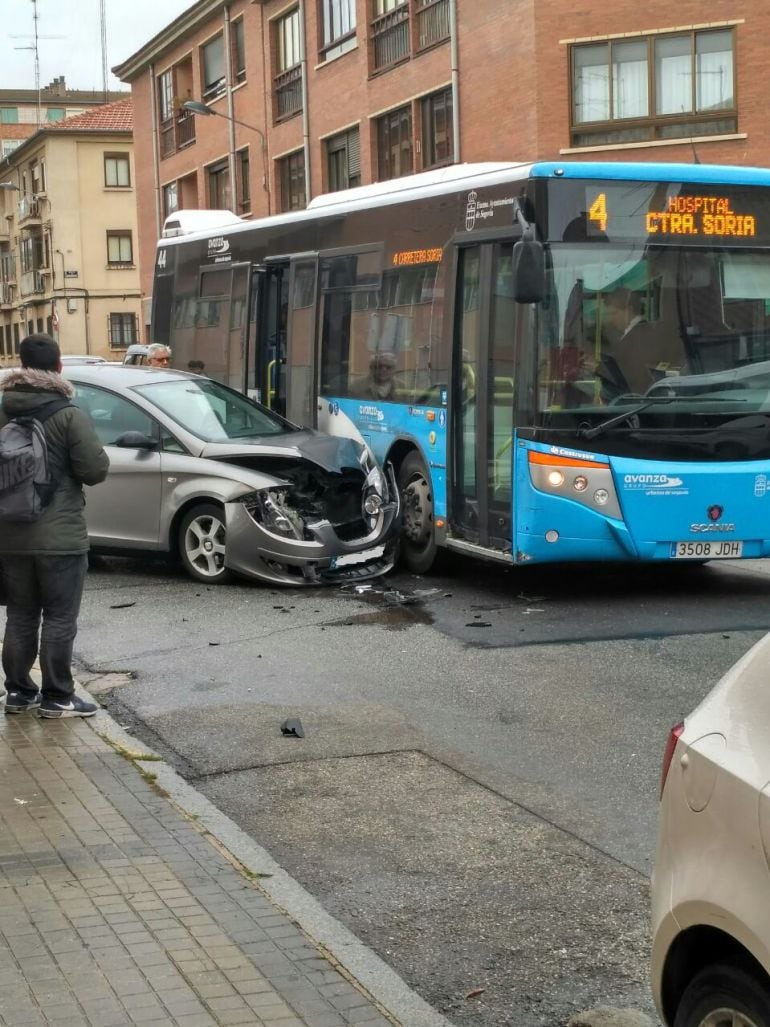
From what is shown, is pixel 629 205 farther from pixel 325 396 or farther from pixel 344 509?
pixel 325 396

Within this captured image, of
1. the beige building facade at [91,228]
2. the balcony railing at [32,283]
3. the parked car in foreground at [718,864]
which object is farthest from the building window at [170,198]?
the parked car in foreground at [718,864]

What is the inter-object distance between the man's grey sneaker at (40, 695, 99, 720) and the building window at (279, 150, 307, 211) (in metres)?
31.7

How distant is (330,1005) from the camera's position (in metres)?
3.99

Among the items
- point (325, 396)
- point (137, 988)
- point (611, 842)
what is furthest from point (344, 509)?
point (137, 988)

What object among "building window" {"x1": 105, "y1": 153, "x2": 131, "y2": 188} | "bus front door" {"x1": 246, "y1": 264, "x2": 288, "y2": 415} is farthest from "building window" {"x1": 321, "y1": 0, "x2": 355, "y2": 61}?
"building window" {"x1": 105, "y1": 153, "x2": 131, "y2": 188}

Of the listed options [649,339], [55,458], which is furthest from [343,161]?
[55,458]

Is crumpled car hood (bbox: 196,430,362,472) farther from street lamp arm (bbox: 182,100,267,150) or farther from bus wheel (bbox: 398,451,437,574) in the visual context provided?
street lamp arm (bbox: 182,100,267,150)

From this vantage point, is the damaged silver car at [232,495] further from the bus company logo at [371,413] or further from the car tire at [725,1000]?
the car tire at [725,1000]

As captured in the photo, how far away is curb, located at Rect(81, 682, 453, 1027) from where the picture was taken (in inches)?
163

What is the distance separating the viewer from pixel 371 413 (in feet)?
43.2

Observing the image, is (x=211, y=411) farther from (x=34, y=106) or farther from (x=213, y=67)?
(x=34, y=106)

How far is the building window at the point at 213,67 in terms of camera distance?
43281 mm

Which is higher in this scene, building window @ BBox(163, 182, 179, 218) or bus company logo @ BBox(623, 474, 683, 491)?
building window @ BBox(163, 182, 179, 218)

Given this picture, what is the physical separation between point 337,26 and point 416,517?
84.8 feet
